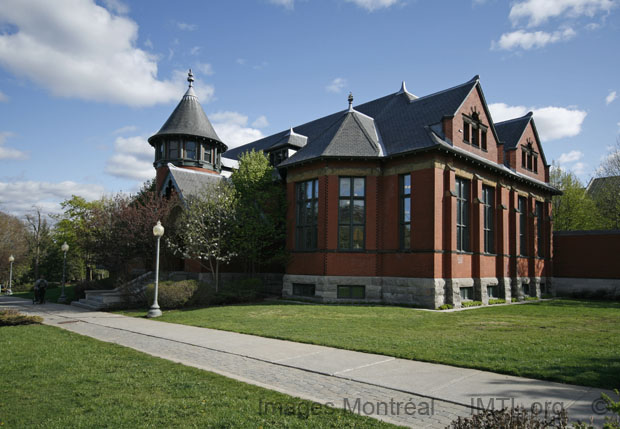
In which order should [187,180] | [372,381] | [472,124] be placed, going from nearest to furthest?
[372,381] → [472,124] → [187,180]

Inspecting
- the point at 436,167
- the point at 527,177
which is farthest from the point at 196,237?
the point at 527,177

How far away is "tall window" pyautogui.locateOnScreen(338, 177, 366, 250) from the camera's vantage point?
2241cm

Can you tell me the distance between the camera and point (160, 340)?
1168cm

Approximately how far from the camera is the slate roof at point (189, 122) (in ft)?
106

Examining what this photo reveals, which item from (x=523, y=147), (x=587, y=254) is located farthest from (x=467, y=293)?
(x=587, y=254)

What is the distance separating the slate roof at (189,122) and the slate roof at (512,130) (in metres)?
21.7

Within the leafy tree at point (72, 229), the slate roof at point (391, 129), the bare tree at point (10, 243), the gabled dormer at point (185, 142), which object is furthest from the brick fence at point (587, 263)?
the bare tree at point (10, 243)

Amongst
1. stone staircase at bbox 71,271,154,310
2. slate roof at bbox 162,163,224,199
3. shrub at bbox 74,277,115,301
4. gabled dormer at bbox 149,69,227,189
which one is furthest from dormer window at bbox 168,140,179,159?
stone staircase at bbox 71,271,154,310

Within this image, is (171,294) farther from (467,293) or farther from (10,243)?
(10,243)

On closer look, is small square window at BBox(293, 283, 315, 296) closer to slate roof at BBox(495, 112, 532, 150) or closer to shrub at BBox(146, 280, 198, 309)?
shrub at BBox(146, 280, 198, 309)

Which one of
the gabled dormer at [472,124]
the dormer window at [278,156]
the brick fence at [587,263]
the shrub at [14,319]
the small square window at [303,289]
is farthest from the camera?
the dormer window at [278,156]

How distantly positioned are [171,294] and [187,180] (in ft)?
35.2

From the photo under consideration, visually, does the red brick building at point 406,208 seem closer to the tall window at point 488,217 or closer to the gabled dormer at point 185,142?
the tall window at point 488,217

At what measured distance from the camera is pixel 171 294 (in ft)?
64.6
